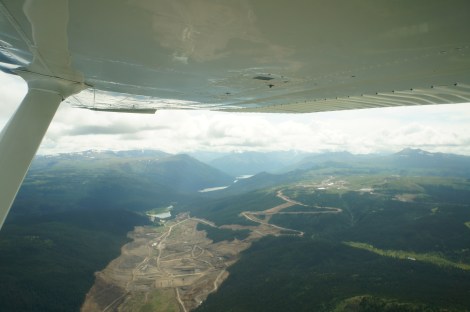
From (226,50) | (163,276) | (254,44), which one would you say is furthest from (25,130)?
(163,276)

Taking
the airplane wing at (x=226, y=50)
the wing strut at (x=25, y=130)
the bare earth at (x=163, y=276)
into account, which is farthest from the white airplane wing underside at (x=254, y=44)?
the bare earth at (x=163, y=276)

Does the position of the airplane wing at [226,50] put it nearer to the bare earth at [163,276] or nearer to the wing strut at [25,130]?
the wing strut at [25,130]

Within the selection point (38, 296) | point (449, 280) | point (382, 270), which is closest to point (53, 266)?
point (38, 296)

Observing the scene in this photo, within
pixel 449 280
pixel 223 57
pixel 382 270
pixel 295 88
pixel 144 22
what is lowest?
pixel 382 270

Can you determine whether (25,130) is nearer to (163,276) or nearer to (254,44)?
(254,44)

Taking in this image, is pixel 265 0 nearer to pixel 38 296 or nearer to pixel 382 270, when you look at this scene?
pixel 38 296

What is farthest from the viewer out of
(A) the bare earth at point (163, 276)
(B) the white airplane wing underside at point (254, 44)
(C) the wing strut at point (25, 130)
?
(A) the bare earth at point (163, 276)

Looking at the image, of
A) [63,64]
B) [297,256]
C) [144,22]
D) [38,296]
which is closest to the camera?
[144,22]
